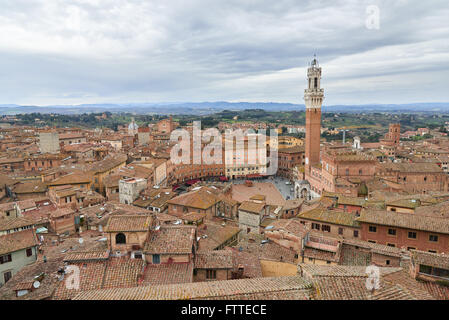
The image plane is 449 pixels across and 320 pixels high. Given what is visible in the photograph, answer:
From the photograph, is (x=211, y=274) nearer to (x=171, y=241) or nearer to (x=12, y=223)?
(x=171, y=241)

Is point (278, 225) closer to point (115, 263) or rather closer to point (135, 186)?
point (115, 263)

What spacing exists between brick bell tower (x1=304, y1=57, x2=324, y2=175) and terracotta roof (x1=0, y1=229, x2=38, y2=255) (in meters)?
50.0

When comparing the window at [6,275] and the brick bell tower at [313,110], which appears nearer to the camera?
the window at [6,275]

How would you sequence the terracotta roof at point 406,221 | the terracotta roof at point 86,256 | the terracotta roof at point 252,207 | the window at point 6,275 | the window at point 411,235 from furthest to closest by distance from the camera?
1. the terracotta roof at point 252,207
2. the window at point 411,235
3. the terracotta roof at point 406,221
4. the window at point 6,275
5. the terracotta roof at point 86,256

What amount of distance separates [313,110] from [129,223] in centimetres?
5202

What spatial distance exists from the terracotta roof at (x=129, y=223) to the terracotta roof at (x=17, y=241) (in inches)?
326

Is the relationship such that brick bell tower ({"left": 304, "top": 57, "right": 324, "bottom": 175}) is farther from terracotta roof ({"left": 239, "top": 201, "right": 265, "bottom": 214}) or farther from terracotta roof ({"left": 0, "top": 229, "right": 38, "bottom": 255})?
terracotta roof ({"left": 0, "top": 229, "right": 38, "bottom": 255})

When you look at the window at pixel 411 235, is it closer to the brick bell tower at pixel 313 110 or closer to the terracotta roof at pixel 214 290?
the terracotta roof at pixel 214 290

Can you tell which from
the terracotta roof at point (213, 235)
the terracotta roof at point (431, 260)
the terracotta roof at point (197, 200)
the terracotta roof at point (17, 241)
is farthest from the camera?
the terracotta roof at point (197, 200)

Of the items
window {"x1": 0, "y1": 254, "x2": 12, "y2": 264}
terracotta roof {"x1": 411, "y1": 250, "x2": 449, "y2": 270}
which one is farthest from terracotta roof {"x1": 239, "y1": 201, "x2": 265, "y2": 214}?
window {"x1": 0, "y1": 254, "x2": 12, "y2": 264}

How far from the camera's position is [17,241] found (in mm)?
20219

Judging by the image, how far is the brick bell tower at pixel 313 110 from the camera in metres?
59.9

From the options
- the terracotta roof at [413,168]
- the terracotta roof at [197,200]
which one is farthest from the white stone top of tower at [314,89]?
the terracotta roof at [197,200]

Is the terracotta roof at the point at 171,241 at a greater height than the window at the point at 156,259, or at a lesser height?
greater
